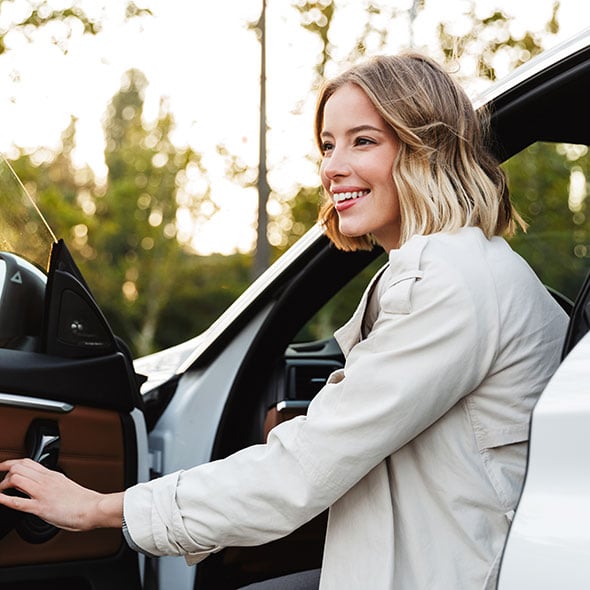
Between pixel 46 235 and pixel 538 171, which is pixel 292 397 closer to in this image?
pixel 46 235

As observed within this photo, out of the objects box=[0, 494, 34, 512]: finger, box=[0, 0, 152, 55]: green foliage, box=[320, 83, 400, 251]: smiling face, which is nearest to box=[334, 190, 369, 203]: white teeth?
box=[320, 83, 400, 251]: smiling face

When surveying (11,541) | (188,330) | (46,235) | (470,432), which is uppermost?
(46,235)

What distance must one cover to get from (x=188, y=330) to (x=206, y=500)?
28873 millimetres

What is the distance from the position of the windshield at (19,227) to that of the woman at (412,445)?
2.09ft

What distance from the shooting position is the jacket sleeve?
1.52 meters

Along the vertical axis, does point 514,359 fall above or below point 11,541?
above

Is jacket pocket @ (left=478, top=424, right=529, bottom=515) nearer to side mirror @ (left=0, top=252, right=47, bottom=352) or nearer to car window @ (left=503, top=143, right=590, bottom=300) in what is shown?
car window @ (left=503, top=143, right=590, bottom=300)

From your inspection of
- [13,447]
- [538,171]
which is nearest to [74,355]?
[13,447]

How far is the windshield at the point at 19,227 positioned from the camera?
2.13m

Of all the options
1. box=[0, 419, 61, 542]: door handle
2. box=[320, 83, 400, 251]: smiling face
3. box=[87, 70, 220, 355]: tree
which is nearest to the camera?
box=[320, 83, 400, 251]: smiling face

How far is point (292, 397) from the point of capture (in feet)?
8.61

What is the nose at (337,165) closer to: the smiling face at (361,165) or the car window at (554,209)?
the smiling face at (361,165)

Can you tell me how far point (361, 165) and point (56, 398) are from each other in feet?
2.61

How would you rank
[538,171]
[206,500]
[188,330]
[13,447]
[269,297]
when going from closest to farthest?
1. [206,500]
2. [13,447]
3. [269,297]
4. [538,171]
5. [188,330]
